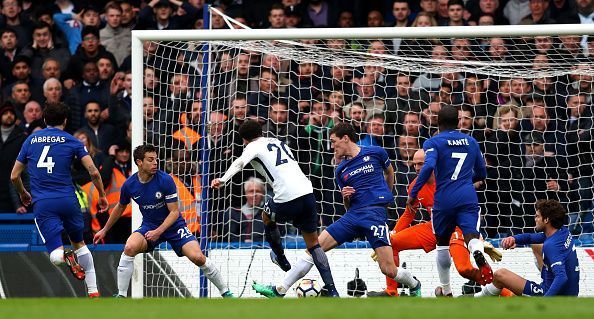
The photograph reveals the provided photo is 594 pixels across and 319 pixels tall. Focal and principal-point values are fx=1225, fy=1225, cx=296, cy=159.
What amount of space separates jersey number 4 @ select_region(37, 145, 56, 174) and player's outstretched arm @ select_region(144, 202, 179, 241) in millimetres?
1191

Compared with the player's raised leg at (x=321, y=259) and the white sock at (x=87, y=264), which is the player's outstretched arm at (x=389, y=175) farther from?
the white sock at (x=87, y=264)

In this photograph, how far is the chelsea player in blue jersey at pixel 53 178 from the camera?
12484 millimetres

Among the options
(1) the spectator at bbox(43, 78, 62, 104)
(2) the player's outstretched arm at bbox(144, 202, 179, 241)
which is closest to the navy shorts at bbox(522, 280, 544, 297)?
(2) the player's outstretched arm at bbox(144, 202, 179, 241)

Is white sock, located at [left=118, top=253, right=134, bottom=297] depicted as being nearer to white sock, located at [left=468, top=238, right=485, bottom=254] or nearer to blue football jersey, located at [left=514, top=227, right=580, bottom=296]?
white sock, located at [left=468, top=238, right=485, bottom=254]

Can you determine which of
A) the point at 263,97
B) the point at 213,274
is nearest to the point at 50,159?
the point at 213,274

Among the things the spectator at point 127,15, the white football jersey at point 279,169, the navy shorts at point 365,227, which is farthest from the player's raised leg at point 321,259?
the spectator at point 127,15

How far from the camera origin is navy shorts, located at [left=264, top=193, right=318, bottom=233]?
1255cm

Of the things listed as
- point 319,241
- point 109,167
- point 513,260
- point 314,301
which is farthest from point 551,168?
point 314,301

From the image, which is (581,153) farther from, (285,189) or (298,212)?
(285,189)

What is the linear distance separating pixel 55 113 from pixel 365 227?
11.1 feet

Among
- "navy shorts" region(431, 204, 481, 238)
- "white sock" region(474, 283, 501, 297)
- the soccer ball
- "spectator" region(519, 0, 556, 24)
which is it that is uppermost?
"spectator" region(519, 0, 556, 24)

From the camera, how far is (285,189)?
1252cm

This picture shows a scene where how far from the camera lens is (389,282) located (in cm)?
1350

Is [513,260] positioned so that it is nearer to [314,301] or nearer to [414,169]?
[414,169]
